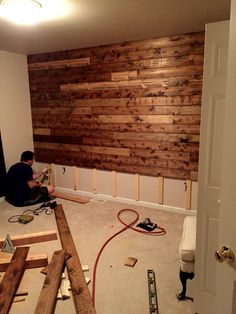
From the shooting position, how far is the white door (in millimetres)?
1016

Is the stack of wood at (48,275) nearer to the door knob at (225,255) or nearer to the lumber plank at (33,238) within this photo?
the lumber plank at (33,238)

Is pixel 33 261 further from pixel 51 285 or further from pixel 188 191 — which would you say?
pixel 188 191

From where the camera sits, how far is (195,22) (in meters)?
3.04

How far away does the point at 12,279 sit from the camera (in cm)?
234

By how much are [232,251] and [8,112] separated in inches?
179

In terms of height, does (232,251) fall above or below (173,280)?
above

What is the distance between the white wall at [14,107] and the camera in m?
4.54

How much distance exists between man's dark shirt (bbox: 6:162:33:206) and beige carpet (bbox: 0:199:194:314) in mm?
166

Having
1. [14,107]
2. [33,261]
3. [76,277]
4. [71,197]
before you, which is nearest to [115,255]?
[76,277]

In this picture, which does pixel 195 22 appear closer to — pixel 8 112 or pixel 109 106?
→ pixel 109 106

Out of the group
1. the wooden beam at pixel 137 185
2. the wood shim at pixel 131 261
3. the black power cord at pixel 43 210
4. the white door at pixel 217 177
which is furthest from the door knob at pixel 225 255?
the black power cord at pixel 43 210

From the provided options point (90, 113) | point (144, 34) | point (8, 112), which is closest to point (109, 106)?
point (90, 113)

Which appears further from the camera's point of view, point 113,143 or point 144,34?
point 113,143

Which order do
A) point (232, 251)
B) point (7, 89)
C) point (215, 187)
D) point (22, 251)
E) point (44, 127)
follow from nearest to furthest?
point (232, 251), point (215, 187), point (22, 251), point (7, 89), point (44, 127)
